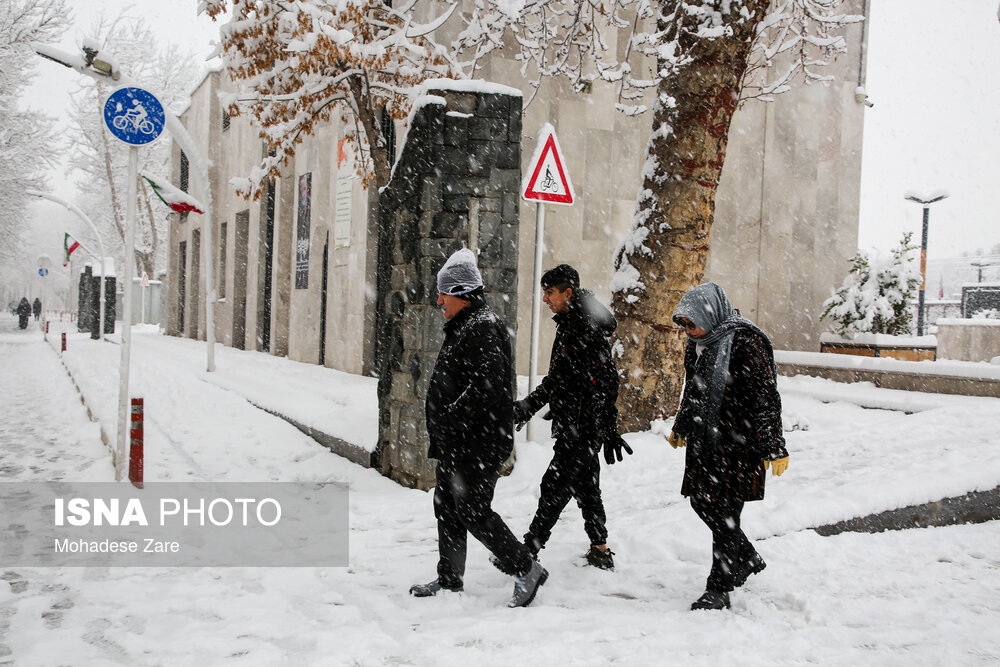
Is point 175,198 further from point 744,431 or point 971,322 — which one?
point 971,322

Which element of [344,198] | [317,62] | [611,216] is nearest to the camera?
[317,62]

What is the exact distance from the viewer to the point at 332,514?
6559 millimetres

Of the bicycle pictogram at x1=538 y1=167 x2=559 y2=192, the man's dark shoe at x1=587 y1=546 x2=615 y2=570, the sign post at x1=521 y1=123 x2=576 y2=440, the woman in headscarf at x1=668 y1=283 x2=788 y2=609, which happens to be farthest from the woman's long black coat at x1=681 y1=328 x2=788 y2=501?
the bicycle pictogram at x1=538 y1=167 x2=559 y2=192

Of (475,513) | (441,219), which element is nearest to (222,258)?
(441,219)

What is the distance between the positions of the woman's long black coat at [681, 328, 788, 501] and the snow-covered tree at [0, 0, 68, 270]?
1004 inches

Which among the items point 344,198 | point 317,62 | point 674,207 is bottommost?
point 674,207

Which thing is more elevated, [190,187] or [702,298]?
[190,187]

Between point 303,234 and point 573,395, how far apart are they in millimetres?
16764

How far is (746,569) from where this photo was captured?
4449mm

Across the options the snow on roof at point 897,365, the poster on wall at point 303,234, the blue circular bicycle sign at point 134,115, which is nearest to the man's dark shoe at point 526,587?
the blue circular bicycle sign at point 134,115

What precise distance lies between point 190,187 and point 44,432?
27.0 meters

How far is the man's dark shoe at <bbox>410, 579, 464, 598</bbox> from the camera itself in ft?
14.8

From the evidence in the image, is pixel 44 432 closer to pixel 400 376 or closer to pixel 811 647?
pixel 400 376

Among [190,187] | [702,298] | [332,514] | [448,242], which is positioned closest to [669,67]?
[448,242]
